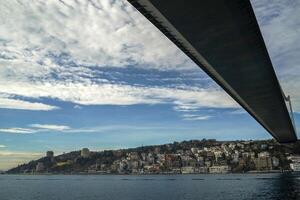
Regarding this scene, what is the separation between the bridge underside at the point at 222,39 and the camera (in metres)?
15.4

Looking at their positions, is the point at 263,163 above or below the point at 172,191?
above

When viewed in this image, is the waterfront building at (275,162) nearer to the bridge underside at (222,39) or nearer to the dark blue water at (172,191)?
the dark blue water at (172,191)

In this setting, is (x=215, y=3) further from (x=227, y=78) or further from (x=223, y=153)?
(x=223, y=153)

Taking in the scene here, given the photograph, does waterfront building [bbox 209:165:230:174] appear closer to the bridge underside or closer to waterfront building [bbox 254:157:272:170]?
waterfront building [bbox 254:157:272:170]

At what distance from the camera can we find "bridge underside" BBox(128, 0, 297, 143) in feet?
50.4

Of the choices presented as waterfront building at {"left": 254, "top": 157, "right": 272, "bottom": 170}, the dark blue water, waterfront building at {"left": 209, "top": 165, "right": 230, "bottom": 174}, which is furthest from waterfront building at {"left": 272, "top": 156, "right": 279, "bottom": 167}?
the dark blue water

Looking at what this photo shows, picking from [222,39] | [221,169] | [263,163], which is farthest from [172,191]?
[221,169]

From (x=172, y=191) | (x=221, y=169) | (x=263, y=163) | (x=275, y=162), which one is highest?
(x=275, y=162)

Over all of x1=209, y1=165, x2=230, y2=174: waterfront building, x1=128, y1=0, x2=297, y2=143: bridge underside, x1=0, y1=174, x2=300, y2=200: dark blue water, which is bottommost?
x1=0, y1=174, x2=300, y2=200: dark blue water

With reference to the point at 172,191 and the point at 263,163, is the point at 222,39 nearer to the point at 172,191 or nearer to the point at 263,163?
the point at 172,191

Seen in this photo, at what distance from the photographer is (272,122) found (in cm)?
5025

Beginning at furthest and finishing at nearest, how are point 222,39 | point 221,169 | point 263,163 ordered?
1. point 221,169
2. point 263,163
3. point 222,39

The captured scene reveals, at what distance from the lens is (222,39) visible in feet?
66.5

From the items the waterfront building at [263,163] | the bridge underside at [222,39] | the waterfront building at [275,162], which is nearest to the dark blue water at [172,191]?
the bridge underside at [222,39]
